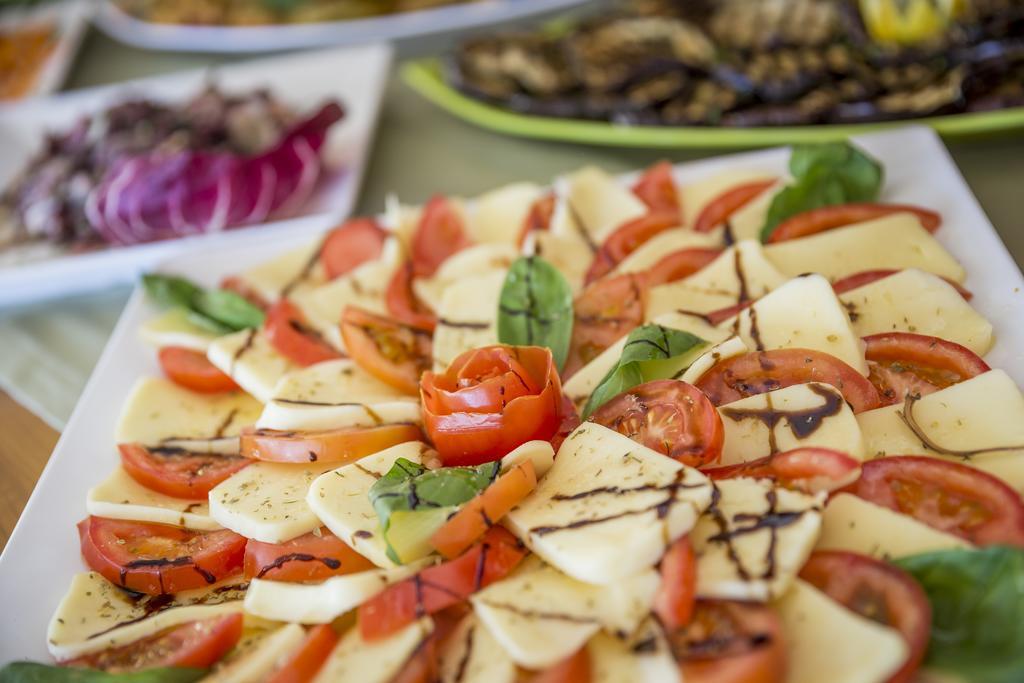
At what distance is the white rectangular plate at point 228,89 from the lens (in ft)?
11.9

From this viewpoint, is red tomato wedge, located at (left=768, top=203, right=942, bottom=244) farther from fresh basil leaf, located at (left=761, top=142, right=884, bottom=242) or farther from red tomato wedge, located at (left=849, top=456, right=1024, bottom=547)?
red tomato wedge, located at (left=849, top=456, right=1024, bottom=547)

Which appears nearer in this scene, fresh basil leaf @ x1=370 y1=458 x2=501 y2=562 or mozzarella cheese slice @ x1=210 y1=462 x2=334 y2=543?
fresh basil leaf @ x1=370 y1=458 x2=501 y2=562

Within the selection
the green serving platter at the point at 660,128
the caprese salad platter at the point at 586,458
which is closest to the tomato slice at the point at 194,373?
the caprese salad platter at the point at 586,458

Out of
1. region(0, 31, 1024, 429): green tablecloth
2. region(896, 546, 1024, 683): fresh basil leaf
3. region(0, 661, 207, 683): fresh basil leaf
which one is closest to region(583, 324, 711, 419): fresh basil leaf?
region(896, 546, 1024, 683): fresh basil leaf

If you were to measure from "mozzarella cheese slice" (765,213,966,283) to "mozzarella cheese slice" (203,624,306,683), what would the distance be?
1.54m

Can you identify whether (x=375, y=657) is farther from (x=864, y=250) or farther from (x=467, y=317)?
(x=864, y=250)

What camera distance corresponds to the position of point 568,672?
1.60 m

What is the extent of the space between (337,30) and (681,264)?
3.13 metres

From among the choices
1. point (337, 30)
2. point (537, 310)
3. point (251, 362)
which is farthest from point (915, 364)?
point (337, 30)

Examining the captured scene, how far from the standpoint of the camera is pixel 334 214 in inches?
144

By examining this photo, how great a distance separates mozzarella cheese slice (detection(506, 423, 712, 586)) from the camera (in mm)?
1683

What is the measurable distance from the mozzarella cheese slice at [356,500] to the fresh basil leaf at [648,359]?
18.1 inches

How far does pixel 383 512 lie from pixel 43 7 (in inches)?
231

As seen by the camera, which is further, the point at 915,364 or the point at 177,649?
the point at 915,364
